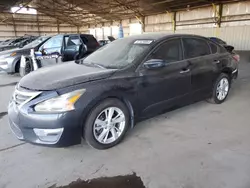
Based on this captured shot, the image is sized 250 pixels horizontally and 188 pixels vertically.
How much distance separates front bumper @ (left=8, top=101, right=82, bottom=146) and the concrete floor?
283 mm

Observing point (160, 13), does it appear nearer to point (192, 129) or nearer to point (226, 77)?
point (226, 77)

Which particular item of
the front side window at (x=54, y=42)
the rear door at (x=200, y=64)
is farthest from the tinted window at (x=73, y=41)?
the rear door at (x=200, y=64)

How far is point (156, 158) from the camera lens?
2.38 metres

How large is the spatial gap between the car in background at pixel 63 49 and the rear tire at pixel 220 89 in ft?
15.1

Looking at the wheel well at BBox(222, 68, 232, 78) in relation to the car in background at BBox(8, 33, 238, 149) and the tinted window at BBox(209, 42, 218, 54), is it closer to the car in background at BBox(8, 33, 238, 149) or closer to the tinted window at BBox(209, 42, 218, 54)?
the car in background at BBox(8, 33, 238, 149)

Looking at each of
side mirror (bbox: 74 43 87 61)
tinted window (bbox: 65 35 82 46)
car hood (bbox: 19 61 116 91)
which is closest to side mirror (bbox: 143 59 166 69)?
car hood (bbox: 19 61 116 91)

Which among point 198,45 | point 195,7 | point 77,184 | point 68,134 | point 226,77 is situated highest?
point 195,7

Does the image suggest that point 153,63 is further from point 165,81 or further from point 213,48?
point 213,48

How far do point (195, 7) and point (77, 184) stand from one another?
17.8 metres

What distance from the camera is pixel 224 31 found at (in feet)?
49.9

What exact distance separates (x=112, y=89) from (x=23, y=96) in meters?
1.00

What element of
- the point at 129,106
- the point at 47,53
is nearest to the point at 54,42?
the point at 47,53

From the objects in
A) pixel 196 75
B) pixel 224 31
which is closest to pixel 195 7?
pixel 224 31

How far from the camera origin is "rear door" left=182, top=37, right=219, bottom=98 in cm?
333
